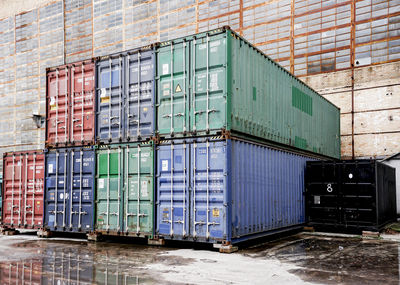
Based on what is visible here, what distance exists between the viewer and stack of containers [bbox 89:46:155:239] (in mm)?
11930

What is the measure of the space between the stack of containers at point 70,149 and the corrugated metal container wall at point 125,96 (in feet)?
1.29

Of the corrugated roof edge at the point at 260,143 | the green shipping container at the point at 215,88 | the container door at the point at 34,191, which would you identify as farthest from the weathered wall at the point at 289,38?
the container door at the point at 34,191

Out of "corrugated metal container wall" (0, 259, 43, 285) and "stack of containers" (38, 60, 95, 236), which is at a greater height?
"stack of containers" (38, 60, 95, 236)

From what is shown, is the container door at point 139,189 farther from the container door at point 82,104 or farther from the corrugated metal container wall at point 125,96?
the container door at point 82,104

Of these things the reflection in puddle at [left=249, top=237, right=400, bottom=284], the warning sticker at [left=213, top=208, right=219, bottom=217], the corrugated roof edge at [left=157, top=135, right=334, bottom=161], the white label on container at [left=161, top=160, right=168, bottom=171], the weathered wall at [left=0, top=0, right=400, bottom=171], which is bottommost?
the reflection in puddle at [left=249, top=237, right=400, bottom=284]

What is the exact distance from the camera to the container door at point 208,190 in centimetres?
1053

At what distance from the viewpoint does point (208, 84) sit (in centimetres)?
1107

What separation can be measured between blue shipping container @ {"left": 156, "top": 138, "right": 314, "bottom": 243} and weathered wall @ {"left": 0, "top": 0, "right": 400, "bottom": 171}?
37.1 feet

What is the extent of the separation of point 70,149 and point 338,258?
8976 millimetres

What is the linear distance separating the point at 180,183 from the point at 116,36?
2222cm

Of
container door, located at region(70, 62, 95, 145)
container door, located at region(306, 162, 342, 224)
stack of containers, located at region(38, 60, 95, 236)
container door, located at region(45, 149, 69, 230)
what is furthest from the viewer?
container door, located at region(306, 162, 342, 224)

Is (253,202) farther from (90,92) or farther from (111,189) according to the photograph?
(90,92)

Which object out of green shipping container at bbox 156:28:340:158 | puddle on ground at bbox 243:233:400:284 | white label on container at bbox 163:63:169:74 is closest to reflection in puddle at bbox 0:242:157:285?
puddle on ground at bbox 243:233:400:284

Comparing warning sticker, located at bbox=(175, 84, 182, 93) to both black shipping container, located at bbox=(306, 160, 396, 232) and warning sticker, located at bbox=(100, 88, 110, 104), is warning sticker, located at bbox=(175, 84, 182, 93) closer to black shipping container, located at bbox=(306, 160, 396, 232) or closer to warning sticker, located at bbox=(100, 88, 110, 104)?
warning sticker, located at bbox=(100, 88, 110, 104)
